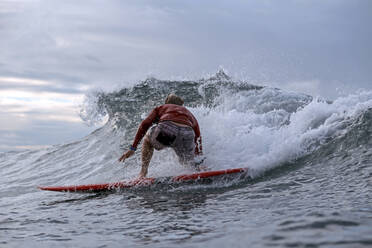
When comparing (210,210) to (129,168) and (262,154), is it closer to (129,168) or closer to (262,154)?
(262,154)

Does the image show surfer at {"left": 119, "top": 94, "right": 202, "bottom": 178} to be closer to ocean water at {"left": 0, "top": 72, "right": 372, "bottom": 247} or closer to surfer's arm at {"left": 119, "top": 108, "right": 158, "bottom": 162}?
surfer's arm at {"left": 119, "top": 108, "right": 158, "bottom": 162}

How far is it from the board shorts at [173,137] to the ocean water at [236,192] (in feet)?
1.25

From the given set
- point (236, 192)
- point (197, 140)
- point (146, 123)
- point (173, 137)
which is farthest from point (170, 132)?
point (236, 192)

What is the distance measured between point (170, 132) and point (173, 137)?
96 mm

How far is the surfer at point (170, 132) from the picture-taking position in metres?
6.04

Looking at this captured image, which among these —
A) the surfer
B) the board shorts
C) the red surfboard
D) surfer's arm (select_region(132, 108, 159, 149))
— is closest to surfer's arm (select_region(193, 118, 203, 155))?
the surfer

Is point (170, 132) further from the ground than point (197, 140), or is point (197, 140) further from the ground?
point (170, 132)

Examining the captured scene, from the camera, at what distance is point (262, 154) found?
653 centimetres

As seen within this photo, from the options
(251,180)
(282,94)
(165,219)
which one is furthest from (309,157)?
(282,94)

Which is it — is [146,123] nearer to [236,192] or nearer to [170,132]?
[170,132]

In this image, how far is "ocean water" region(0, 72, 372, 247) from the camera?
2.89 metres

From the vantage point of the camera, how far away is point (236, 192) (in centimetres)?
479

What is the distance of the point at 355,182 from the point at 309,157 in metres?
1.75

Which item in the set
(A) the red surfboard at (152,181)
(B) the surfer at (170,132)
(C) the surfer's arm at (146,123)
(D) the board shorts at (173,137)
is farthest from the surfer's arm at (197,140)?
(A) the red surfboard at (152,181)
